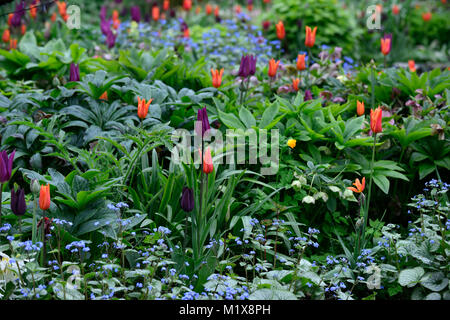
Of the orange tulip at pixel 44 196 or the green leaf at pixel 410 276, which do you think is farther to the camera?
the green leaf at pixel 410 276

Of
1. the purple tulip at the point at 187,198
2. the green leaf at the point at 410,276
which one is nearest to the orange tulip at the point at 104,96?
the purple tulip at the point at 187,198

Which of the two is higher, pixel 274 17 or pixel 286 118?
pixel 274 17

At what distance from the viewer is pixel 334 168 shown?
2.96m

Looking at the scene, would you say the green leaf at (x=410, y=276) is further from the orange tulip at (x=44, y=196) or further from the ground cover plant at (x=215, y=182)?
the orange tulip at (x=44, y=196)

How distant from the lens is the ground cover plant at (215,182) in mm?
2221

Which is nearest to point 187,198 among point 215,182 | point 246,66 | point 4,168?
point 215,182

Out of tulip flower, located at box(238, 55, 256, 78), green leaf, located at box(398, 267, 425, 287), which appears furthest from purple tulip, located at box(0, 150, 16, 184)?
green leaf, located at box(398, 267, 425, 287)

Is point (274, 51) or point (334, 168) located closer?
point (334, 168)

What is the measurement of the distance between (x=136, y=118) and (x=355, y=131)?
134 cm

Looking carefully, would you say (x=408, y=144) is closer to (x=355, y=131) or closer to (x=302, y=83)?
(x=355, y=131)

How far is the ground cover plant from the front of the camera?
87.4 inches
